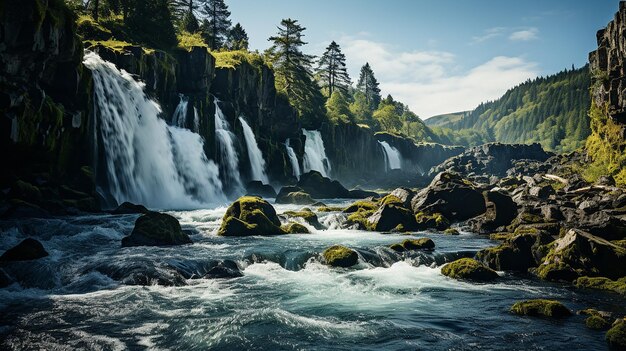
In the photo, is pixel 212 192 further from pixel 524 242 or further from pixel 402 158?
pixel 402 158

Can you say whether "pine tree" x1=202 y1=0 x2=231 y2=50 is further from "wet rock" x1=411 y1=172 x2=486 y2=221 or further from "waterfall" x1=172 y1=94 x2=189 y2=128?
"wet rock" x1=411 y1=172 x2=486 y2=221

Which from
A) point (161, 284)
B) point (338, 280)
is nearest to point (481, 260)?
point (338, 280)

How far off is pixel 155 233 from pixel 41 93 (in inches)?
604

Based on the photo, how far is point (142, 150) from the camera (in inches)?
1676

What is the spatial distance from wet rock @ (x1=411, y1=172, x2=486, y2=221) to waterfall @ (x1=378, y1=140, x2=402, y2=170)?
78332mm

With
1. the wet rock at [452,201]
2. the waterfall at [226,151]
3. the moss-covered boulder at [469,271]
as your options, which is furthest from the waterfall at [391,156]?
the moss-covered boulder at [469,271]

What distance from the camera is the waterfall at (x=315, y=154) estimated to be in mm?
82188

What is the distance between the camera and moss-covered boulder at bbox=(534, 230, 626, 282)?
1780cm

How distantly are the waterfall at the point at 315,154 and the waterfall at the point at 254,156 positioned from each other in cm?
1485

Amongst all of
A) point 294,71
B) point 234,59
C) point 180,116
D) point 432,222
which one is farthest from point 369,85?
point 432,222

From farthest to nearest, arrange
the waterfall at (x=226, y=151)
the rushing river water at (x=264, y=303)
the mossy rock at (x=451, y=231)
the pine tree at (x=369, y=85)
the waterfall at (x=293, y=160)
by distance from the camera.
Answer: the pine tree at (x=369, y=85)
the waterfall at (x=293, y=160)
the waterfall at (x=226, y=151)
the mossy rock at (x=451, y=231)
the rushing river water at (x=264, y=303)

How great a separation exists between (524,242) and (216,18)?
79.6 metres

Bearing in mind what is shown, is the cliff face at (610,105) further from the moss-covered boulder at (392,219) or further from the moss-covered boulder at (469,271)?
the moss-covered boulder at (469,271)

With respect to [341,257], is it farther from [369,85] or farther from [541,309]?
[369,85]
